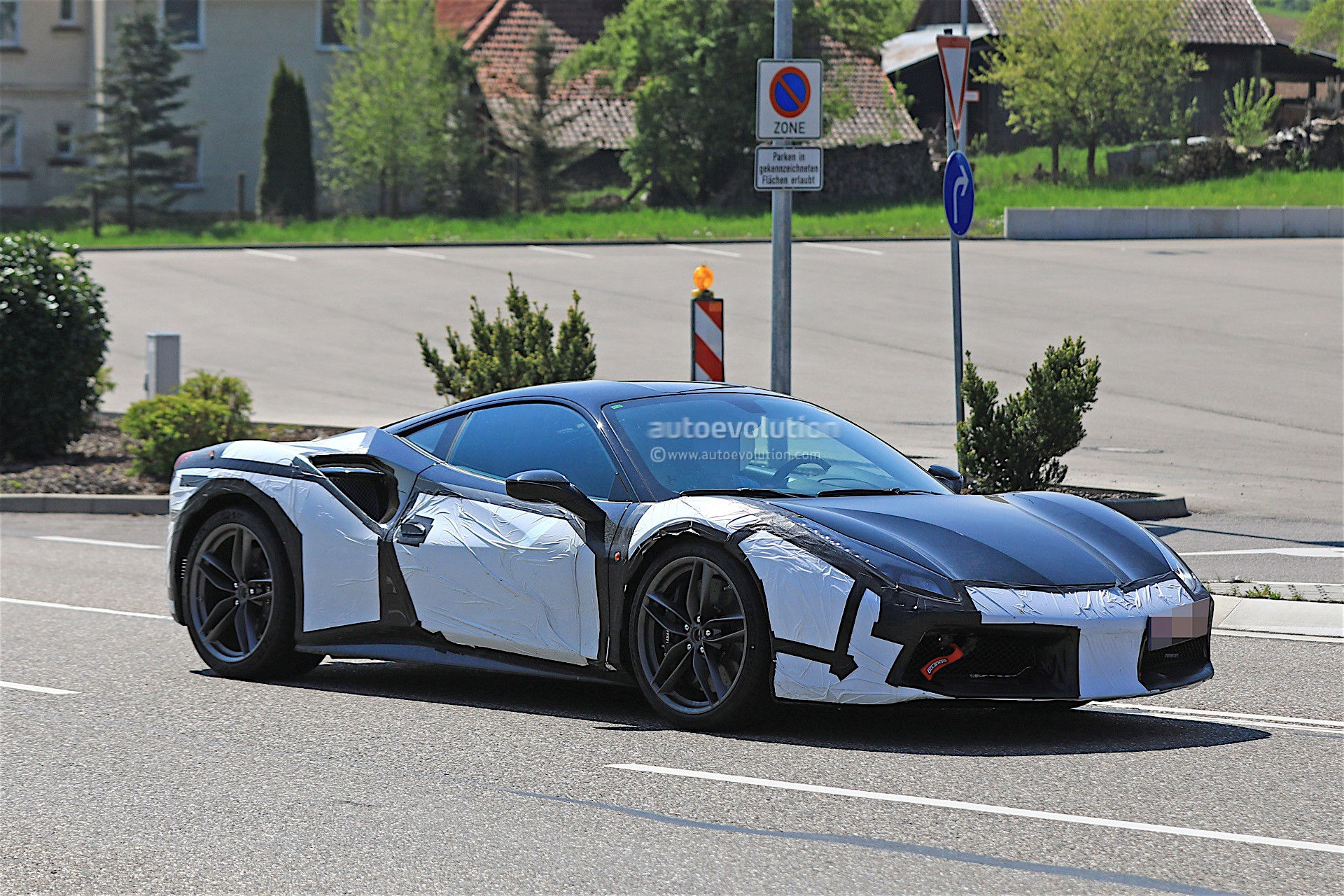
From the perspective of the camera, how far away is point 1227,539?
12.9 metres

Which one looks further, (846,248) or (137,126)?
(137,126)

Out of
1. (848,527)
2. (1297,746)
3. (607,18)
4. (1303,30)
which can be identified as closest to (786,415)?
(848,527)

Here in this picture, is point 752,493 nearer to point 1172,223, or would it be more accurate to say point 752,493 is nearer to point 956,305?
point 956,305

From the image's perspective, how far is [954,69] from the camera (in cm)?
1426

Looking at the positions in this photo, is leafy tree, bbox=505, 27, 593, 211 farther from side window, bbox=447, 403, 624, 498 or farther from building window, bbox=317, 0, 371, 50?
side window, bbox=447, 403, 624, 498

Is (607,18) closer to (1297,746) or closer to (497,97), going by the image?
(497,97)

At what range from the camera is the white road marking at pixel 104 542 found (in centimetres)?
1374

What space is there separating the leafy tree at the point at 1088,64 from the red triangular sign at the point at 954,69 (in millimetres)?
42098

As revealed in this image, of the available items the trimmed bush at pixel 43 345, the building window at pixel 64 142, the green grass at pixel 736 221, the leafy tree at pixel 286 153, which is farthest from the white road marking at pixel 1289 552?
the building window at pixel 64 142

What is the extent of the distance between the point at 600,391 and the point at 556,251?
31.4 m

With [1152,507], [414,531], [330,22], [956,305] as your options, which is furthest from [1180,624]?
[330,22]

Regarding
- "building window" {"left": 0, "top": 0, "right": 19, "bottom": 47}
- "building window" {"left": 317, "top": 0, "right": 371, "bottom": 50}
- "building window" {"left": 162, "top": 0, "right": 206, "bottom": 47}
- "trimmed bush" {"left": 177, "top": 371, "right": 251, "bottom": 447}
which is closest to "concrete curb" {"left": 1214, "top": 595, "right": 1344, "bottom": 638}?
"trimmed bush" {"left": 177, "top": 371, "right": 251, "bottom": 447}

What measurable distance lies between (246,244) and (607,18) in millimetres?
16541

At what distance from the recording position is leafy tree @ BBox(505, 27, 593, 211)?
5156cm
